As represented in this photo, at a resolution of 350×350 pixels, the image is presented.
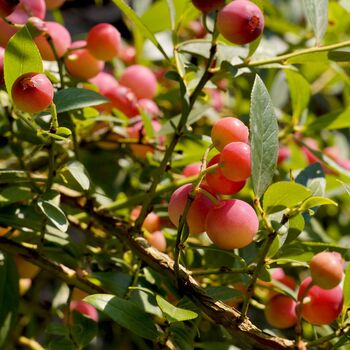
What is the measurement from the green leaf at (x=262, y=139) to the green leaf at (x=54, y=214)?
0.18 metres

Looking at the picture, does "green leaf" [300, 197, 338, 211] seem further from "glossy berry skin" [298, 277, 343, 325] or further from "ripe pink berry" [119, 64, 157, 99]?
"ripe pink berry" [119, 64, 157, 99]

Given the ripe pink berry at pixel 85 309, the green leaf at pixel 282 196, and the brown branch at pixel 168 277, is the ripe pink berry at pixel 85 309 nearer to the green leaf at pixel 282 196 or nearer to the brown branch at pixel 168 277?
the brown branch at pixel 168 277

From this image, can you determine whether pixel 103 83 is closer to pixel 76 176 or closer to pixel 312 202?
pixel 76 176

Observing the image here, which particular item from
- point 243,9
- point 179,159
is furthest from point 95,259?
point 243,9

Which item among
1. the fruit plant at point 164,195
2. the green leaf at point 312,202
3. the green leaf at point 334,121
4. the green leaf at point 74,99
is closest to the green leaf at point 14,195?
the fruit plant at point 164,195

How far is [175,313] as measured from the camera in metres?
0.60

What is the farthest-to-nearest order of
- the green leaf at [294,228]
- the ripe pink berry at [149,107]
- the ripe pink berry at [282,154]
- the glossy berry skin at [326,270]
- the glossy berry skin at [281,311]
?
the ripe pink berry at [282,154] → the ripe pink berry at [149,107] → the glossy berry skin at [281,311] → the green leaf at [294,228] → the glossy berry skin at [326,270]

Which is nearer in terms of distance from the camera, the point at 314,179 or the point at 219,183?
the point at 219,183

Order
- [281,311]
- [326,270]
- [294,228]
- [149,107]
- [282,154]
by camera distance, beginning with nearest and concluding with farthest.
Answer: [326,270], [294,228], [281,311], [149,107], [282,154]

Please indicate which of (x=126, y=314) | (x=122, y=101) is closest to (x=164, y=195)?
(x=122, y=101)

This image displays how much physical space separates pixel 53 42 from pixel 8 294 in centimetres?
29

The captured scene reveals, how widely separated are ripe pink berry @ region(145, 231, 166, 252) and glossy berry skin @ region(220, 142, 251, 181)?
23 centimetres

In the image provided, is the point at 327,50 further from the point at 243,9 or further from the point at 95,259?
the point at 95,259

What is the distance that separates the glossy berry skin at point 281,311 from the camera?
0.78 metres
